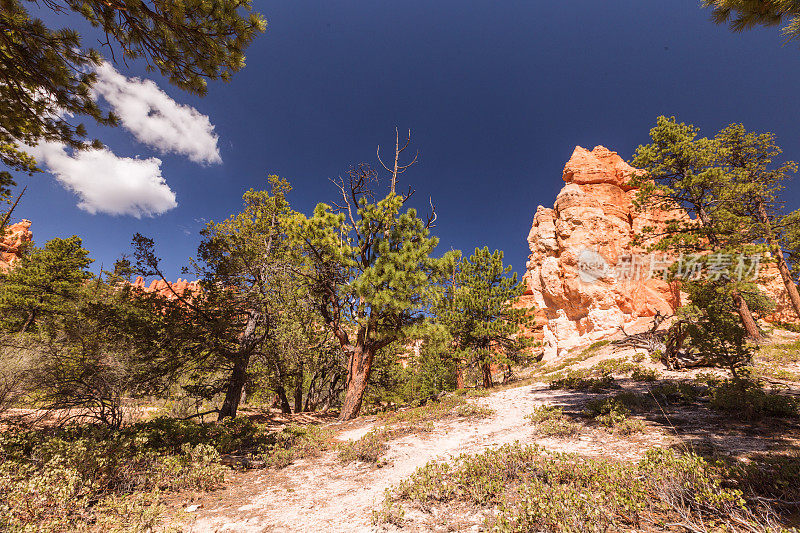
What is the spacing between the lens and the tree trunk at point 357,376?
417 inches

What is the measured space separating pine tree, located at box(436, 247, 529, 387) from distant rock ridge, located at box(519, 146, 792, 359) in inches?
785

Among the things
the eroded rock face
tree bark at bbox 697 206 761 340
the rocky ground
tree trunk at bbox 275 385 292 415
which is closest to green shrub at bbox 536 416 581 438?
the rocky ground

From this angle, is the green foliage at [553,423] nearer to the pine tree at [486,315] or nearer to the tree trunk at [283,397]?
the pine tree at [486,315]

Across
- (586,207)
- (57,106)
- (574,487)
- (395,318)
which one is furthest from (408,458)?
(586,207)

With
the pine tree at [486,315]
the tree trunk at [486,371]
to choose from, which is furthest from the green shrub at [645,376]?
the tree trunk at [486,371]

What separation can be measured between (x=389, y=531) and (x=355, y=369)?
7.67 metres

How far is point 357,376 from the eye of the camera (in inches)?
418

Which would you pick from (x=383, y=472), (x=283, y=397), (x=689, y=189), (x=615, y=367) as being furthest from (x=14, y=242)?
(x=689, y=189)

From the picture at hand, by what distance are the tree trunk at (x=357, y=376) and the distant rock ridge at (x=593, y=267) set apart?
28.0m

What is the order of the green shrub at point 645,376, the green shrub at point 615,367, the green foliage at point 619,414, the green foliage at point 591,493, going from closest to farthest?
the green foliage at point 591,493
the green foliage at point 619,414
the green shrub at point 645,376
the green shrub at point 615,367

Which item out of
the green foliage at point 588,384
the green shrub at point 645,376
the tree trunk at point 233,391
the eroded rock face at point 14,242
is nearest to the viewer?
the tree trunk at point 233,391

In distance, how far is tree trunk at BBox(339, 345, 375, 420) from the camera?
10.6 meters

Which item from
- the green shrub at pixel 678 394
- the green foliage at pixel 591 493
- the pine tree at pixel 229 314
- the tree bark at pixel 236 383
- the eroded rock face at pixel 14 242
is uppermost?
the eroded rock face at pixel 14 242

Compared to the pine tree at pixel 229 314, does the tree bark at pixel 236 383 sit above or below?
below
